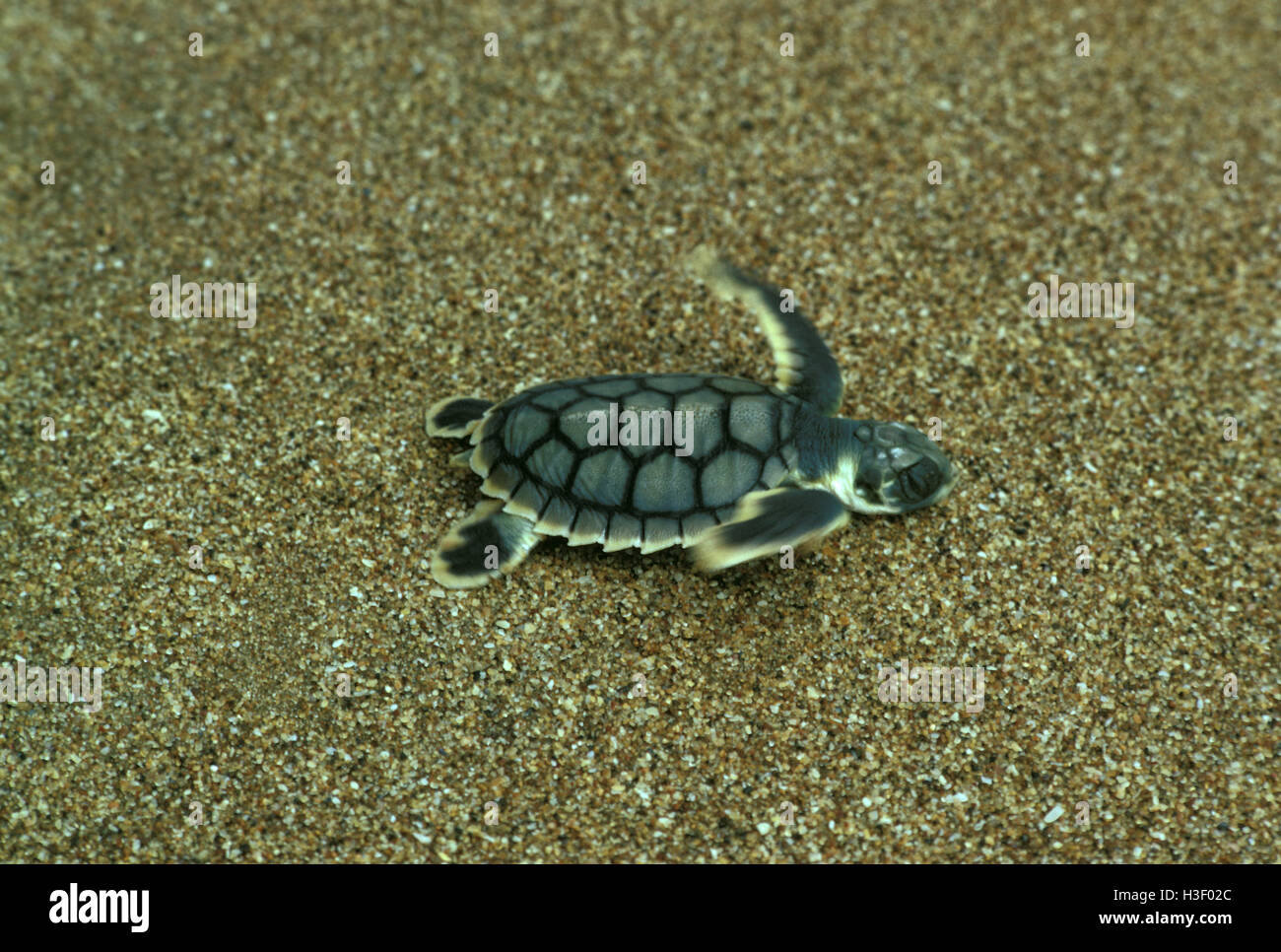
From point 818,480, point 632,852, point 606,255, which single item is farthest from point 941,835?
point 606,255

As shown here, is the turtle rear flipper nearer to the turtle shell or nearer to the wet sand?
the wet sand

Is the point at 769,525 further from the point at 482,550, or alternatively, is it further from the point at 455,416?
the point at 455,416

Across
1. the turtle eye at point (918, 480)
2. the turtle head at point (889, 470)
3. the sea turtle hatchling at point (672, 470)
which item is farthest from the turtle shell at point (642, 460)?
the turtle eye at point (918, 480)

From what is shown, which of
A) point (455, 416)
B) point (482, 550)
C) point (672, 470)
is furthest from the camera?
point (455, 416)

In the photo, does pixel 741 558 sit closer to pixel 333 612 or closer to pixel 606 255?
pixel 333 612

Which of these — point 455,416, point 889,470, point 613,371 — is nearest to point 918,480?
point 889,470

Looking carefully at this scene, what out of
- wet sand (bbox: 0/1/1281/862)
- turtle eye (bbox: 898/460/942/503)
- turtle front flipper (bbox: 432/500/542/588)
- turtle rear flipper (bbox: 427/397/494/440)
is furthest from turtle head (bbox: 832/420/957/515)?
turtle rear flipper (bbox: 427/397/494/440)

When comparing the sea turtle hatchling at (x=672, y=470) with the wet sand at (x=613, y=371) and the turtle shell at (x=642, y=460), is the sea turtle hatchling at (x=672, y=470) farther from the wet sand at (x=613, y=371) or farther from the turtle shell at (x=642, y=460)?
the wet sand at (x=613, y=371)
